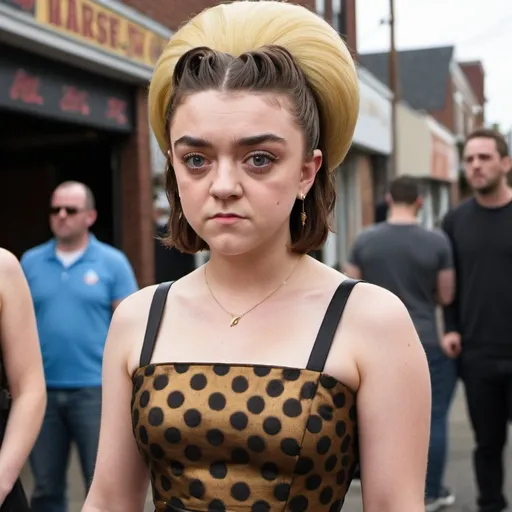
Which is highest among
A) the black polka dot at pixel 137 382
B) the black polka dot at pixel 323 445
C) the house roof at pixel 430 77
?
the house roof at pixel 430 77

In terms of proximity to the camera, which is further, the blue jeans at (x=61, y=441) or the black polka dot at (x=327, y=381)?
the blue jeans at (x=61, y=441)

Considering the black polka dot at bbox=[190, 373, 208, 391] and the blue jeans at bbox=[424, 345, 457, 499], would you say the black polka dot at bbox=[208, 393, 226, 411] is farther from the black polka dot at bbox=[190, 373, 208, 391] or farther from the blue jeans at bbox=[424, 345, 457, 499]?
the blue jeans at bbox=[424, 345, 457, 499]

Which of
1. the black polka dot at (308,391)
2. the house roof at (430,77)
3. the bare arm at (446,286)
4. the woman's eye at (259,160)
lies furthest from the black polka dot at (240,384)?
the house roof at (430,77)

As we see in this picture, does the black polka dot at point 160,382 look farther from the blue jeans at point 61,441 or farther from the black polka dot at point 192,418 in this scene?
the blue jeans at point 61,441

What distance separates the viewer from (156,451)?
162 centimetres

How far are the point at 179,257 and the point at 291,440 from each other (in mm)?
6955

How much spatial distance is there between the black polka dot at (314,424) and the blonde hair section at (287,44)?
535 millimetres

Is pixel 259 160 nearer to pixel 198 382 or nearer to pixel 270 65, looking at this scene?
pixel 270 65

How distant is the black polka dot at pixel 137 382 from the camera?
167cm

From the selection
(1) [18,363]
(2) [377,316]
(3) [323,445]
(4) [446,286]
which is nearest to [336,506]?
(3) [323,445]

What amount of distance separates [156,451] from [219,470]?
0.41 feet

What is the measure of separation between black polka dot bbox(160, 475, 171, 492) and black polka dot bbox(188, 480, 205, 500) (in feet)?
0.19

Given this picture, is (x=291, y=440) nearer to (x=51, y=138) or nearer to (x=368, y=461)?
(x=368, y=461)

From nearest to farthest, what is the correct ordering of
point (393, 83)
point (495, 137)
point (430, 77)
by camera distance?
point (495, 137) < point (393, 83) < point (430, 77)
